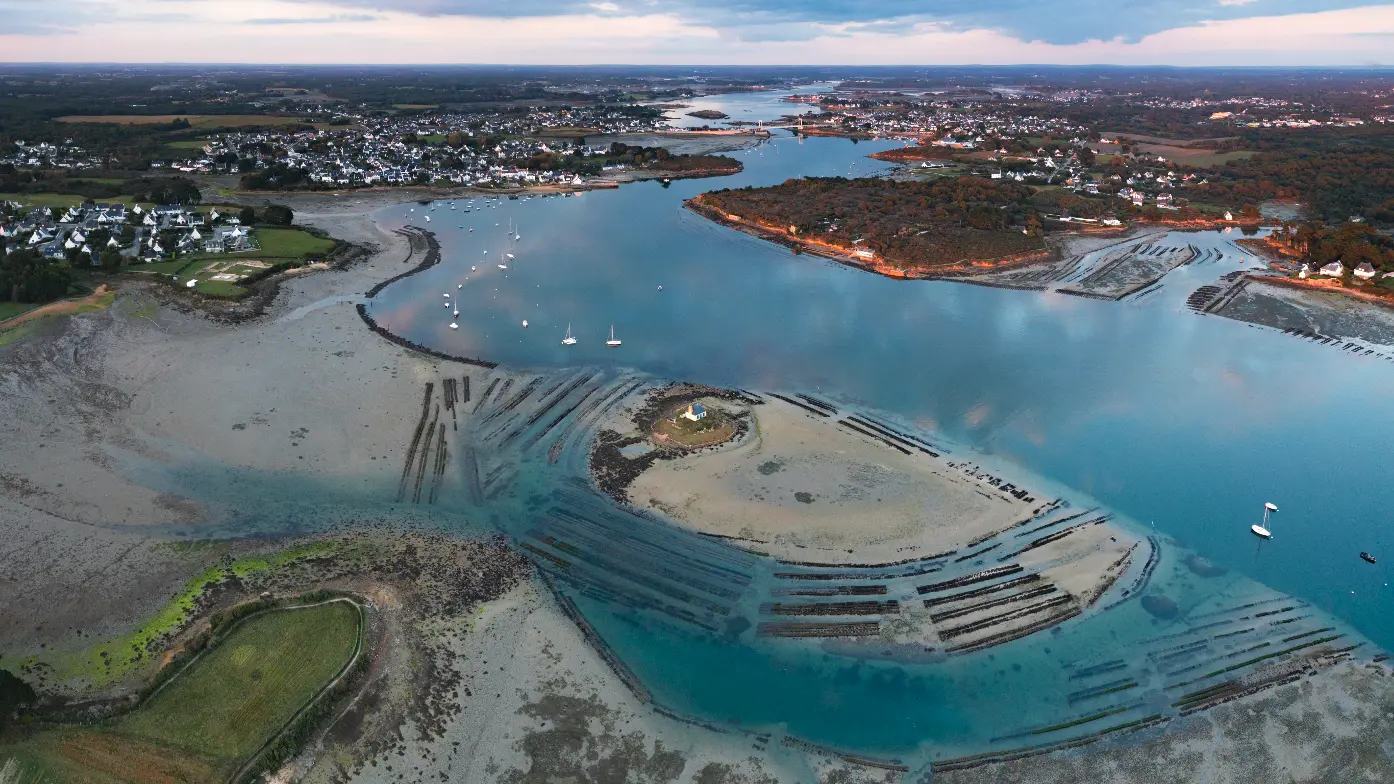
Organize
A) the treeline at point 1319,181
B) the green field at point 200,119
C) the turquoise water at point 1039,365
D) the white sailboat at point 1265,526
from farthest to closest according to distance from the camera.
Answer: the green field at point 200,119
the treeline at point 1319,181
the turquoise water at point 1039,365
the white sailboat at point 1265,526

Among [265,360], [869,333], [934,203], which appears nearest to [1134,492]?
[869,333]

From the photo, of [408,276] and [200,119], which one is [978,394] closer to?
[408,276]

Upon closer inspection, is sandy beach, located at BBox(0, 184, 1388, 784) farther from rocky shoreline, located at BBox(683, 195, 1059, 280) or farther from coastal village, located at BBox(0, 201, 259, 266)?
rocky shoreline, located at BBox(683, 195, 1059, 280)

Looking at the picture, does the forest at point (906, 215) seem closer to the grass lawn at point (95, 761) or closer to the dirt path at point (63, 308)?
the dirt path at point (63, 308)

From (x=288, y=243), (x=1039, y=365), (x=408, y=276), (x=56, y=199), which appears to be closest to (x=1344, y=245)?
(x=1039, y=365)

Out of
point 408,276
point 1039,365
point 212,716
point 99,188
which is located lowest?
point 212,716

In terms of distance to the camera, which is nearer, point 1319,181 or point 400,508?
point 400,508

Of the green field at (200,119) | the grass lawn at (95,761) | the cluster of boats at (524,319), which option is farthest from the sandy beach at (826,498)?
the green field at (200,119)
